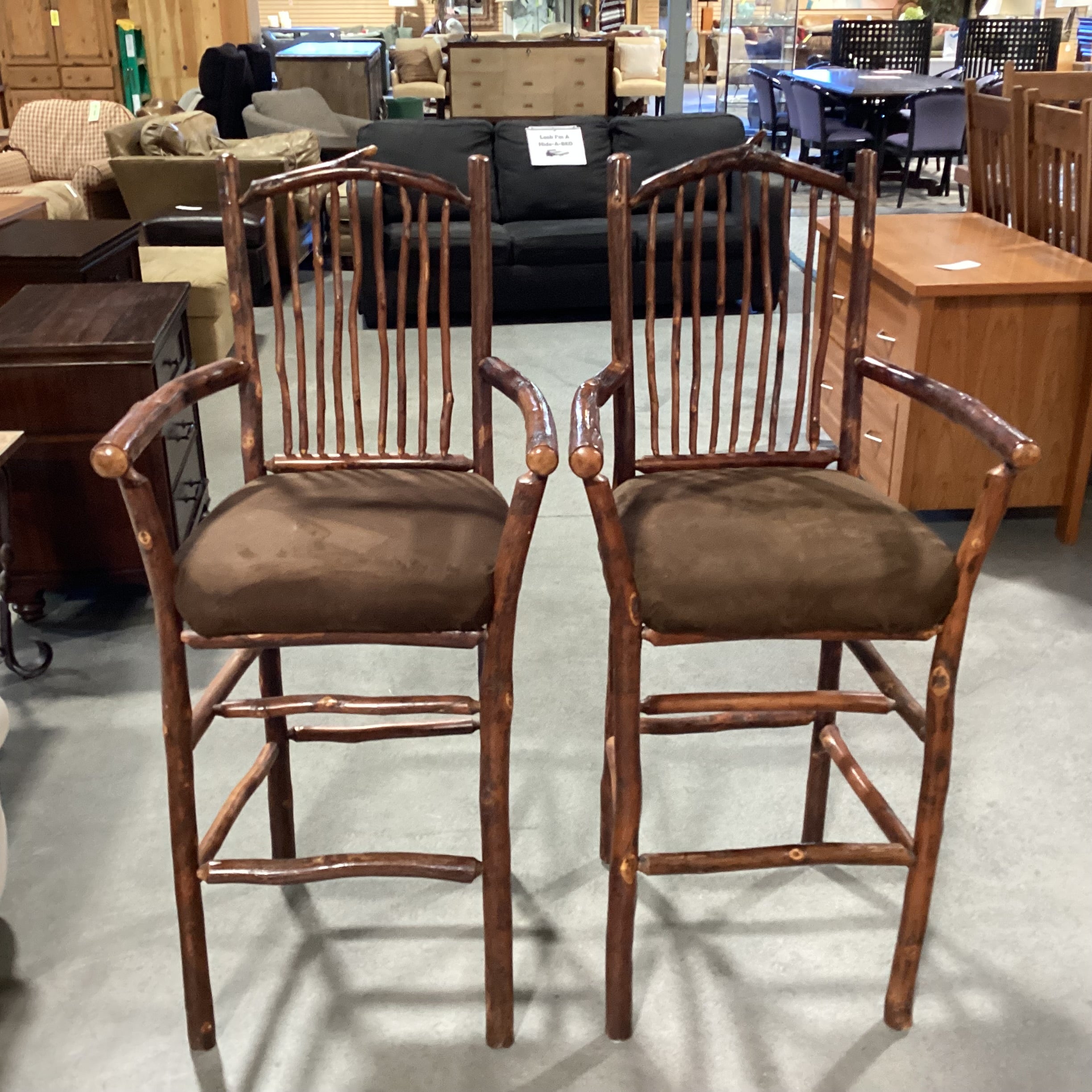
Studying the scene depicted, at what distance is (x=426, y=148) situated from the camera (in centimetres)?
523

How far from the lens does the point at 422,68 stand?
11.3 m

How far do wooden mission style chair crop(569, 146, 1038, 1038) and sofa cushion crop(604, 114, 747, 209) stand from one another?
12.6 ft

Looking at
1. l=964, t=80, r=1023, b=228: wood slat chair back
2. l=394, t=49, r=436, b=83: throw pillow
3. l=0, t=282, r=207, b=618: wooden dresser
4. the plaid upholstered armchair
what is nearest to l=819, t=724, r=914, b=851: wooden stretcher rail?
l=0, t=282, r=207, b=618: wooden dresser

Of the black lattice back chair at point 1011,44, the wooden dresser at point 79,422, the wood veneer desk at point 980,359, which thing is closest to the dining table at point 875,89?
the black lattice back chair at point 1011,44

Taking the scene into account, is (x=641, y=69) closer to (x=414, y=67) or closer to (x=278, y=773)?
(x=414, y=67)

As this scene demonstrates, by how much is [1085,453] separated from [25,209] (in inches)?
126

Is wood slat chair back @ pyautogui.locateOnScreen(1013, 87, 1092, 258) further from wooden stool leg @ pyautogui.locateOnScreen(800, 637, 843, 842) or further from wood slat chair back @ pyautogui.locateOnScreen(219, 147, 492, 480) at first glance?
wood slat chair back @ pyautogui.locateOnScreen(219, 147, 492, 480)

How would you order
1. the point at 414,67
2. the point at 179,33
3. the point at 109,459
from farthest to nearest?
the point at 414,67, the point at 179,33, the point at 109,459

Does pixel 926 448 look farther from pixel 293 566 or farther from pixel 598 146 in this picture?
pixel 598 146

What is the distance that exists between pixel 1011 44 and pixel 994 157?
705cm

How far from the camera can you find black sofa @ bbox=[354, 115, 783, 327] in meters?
5.10

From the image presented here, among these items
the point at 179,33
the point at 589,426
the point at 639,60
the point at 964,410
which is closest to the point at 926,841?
the point at 964,410

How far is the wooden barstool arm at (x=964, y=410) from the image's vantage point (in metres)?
1.25

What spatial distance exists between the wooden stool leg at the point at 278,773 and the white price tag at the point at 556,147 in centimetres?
408
